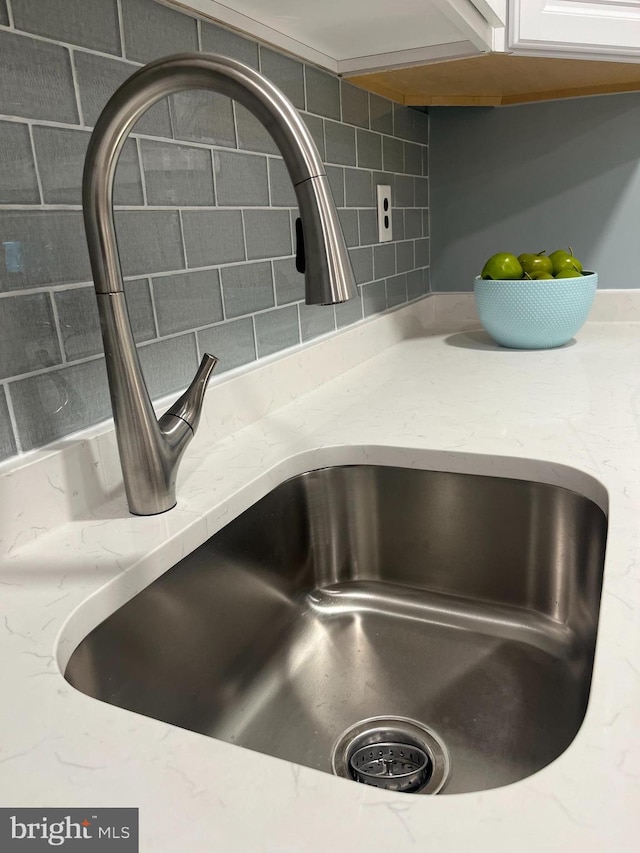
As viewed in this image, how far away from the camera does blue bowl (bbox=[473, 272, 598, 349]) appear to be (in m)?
1.26

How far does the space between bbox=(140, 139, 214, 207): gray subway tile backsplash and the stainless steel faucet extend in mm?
223

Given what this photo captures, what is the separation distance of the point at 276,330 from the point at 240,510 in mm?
400

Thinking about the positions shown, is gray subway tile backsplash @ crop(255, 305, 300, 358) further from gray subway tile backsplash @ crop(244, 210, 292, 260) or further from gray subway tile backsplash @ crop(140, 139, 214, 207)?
gray subway tile backsplash @ crop(140, 139, 214, 207)

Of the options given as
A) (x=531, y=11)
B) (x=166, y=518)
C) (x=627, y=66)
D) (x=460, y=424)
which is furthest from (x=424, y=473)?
(x=627, y=66)

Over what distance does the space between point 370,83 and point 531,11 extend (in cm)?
31

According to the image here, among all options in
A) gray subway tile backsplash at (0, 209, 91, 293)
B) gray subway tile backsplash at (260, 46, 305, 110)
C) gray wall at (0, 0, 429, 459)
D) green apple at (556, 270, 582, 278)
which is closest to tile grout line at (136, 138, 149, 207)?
gray wall at (0, 0, 429, 459)

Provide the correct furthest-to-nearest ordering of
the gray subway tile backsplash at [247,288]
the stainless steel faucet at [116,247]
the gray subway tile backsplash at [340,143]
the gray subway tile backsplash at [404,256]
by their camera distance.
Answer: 1. the gray subway tile backsplash at [404,256]
2. the gray subway tile backsplash at [340,143]
3. the gray subway tile backsplash at [247,288]
4. the stainless steel faucet at [116,247]

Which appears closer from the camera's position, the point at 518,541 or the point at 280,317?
the point at 518,541

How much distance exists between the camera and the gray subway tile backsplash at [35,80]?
0.58 meters

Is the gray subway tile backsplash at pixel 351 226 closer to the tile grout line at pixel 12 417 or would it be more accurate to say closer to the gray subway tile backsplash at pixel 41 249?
the gray subway tile backsplash at pixel 41 249

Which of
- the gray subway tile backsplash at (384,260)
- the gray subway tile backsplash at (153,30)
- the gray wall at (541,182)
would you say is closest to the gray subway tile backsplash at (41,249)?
the gray subway tile backsplash at (153,30)

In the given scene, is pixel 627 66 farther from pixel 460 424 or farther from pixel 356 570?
pixel 356 570

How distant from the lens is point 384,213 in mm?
1414

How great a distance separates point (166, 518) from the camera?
0.65 meters
